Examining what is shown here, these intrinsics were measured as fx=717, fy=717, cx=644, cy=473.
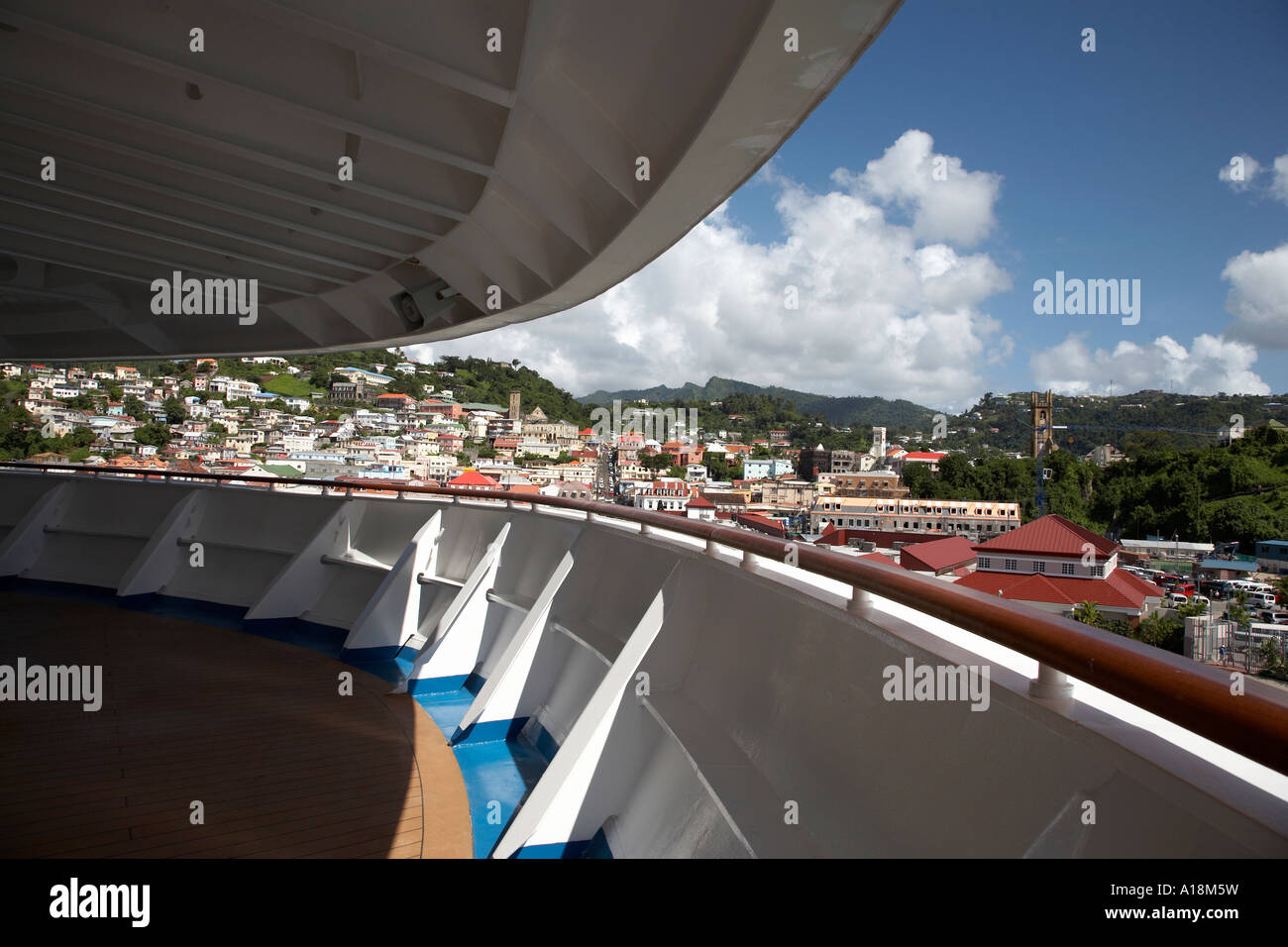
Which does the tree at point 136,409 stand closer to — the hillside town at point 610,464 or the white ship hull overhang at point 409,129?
the hillside town at point 610,464

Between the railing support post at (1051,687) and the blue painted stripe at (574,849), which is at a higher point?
the railing support post at (1051,687)

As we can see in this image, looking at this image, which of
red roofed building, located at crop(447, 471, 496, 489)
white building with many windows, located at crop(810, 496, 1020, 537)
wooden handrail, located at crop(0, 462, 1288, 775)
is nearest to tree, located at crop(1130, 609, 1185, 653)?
→ wooden handrail, located at crop(0, 462, 1288, 775)

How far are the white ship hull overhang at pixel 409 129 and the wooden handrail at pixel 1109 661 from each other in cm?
166

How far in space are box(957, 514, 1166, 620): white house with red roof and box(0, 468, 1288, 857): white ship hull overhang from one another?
201 mm

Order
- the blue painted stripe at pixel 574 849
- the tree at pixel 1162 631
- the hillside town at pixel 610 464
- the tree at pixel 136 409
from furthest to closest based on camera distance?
the tree at pixel 136 409 < the blue painted stripe at pixel 574 849 < the hillside town at pixel 610 464 < the tree at pixel 1162 631

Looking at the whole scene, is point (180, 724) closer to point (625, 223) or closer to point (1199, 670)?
point (625, 223)

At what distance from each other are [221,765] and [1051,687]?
14.1 ft

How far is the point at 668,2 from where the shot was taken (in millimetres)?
2918

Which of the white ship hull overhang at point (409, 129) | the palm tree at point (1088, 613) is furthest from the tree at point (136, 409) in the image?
the palm tree at point (1088, 613)

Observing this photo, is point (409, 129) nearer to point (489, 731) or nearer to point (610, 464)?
point (489, 731)

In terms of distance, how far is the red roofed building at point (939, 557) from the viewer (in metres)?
2.24

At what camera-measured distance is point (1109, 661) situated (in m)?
1.03

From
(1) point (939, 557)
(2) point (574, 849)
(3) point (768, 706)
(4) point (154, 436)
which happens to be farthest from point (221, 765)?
(4) point (154, 436)
